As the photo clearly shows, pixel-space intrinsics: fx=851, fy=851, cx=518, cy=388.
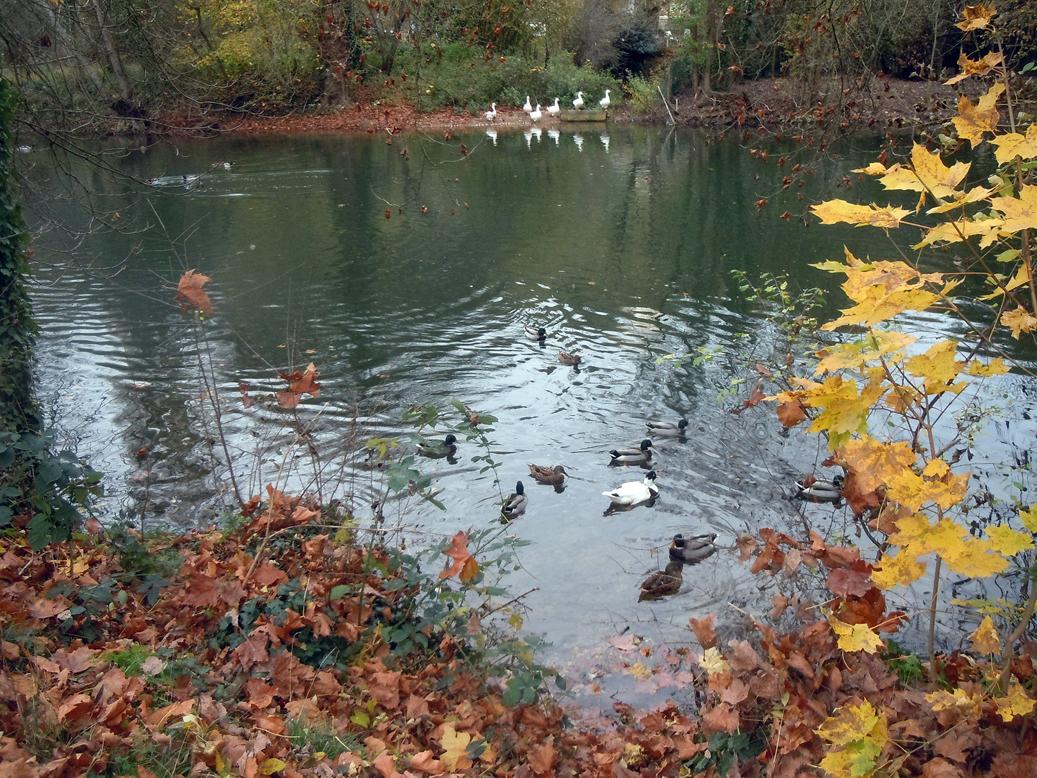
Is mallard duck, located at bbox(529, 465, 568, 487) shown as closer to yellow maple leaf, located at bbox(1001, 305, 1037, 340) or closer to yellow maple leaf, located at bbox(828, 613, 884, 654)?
yellow maple leaf, located at bbox(828, 613, 884, 654)

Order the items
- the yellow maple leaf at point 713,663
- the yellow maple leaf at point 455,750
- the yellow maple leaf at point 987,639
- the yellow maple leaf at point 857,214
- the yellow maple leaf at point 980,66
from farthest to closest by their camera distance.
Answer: the yellow maple leaf at point 713,663, the yellow maple leaf at point 455,750, the yellow maple leaf at point 987,639, the yellow maple leaf at point 980,66, the yellow maple leaf at point 857,214

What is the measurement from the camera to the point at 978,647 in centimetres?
346

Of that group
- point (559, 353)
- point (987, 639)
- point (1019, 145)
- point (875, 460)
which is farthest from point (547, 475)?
point (1019, 145)

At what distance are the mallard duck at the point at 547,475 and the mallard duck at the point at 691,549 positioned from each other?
4.97ft

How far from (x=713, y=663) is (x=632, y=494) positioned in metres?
3.06

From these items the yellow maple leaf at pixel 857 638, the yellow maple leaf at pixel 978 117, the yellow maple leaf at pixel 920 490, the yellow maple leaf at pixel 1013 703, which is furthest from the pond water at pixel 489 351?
the yellow maple leaf at pixel 978 117

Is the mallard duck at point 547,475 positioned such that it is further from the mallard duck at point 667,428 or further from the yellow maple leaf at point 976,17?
the yellow maple leaf at point 976,17

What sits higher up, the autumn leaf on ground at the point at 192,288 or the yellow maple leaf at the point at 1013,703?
the autumn leaf on ground at the point at 192,288

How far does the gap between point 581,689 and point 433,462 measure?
370 cm

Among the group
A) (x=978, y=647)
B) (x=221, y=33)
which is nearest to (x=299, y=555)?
(x=978, y=647)

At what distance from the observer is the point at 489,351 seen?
36.1 ft

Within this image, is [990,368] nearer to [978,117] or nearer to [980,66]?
[978,117]

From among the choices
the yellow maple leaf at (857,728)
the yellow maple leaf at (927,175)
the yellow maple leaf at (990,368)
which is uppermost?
the yellow maple leaf at (927,175)

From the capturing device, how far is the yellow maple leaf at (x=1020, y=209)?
96.7 inches
